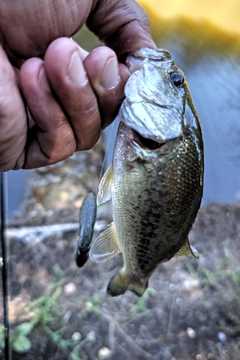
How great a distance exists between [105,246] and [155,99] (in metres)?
0.51

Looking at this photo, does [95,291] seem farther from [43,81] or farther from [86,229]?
[43,81]

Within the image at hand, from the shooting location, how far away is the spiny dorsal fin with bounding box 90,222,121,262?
138 centimetres

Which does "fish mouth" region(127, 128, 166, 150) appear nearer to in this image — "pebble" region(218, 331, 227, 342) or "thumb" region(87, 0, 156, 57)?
"thumb" region(87, 0, 156, 57)

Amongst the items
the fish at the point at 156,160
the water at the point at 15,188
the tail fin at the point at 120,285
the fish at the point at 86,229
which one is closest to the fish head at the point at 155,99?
the fish at the point at 156,160

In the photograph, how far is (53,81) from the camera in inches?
44.4

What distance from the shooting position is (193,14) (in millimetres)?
4652

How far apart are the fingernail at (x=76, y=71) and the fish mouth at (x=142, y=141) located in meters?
0.20

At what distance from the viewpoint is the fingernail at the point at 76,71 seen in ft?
3.58

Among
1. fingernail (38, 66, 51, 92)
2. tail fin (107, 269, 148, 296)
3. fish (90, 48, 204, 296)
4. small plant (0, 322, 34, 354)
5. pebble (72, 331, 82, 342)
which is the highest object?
fingernail (38, 66, 51, 92)

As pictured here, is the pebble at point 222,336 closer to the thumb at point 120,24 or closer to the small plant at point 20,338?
the small plant at point 20,338

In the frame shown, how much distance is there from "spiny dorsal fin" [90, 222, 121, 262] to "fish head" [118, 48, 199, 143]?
384mm

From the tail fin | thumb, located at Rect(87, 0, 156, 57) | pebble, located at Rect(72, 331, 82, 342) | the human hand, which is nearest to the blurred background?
pebble, located at Rect(72, 331, 82, 342)

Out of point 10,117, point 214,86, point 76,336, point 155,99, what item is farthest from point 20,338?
point 214,86

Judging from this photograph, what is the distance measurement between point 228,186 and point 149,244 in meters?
2.81
